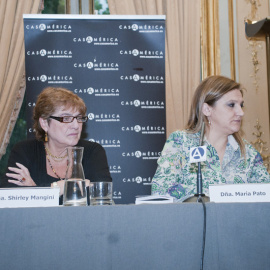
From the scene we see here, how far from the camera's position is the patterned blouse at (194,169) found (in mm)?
2547

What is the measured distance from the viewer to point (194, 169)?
265 centimetres

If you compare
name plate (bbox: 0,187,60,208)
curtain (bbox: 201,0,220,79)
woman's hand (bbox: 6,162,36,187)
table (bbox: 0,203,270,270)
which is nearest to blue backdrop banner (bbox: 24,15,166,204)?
curtain (bbox: 201,0,220,79)

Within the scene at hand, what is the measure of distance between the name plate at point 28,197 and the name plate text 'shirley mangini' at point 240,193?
594mm

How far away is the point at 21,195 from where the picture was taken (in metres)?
1.59

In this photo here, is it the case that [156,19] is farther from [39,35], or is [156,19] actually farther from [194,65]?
[39,35]

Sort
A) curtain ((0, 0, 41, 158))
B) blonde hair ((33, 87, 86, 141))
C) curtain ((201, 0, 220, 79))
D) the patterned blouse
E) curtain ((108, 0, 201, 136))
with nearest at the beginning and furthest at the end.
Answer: the patterned blouse → blonde hair ((33, 87, 86, 141)) → curtain ((0, 0, 41, 158)) → curtain ((108, 0, 201, 136)) → curtain ((201, 0, 220, 79))

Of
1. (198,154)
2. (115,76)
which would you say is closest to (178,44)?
(115,76)

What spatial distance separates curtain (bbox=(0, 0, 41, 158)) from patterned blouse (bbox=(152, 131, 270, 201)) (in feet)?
6.00

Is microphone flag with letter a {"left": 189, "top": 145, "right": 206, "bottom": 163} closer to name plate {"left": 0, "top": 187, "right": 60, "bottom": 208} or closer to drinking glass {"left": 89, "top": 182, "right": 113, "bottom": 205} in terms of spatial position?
drinking glass {"left": 89, "top": 182, "right": 113, "bottom": 205}

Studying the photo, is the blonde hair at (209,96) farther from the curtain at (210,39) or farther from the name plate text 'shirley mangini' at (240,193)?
the curtain at (210,39)

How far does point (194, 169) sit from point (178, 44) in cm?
181

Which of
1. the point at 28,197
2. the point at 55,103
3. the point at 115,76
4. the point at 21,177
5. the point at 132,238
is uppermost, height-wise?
the point at 115,76

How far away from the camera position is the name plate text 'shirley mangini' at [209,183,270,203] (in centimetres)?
159

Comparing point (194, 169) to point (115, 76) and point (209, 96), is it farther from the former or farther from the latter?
point (115, 76)
